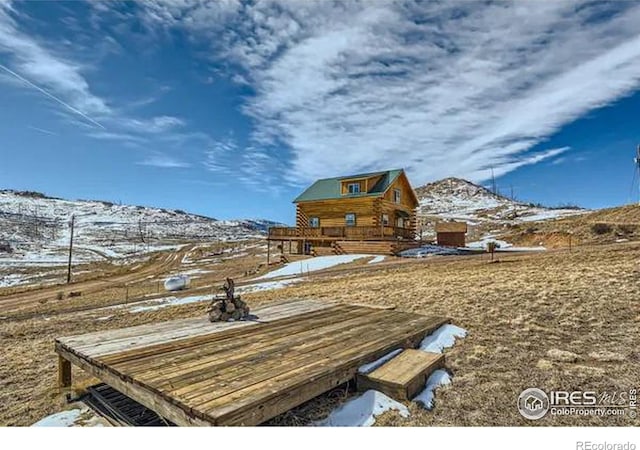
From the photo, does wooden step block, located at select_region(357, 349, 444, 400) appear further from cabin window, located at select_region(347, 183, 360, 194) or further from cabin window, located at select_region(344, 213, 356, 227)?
cabin window, located at select_region(347, 183, 360, 194)

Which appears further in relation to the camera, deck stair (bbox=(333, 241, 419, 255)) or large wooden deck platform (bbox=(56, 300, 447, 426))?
deck stair (bbox=(333, 241, 419, 255))

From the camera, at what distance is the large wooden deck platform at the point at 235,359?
2.62m

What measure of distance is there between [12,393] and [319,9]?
20.0 feet

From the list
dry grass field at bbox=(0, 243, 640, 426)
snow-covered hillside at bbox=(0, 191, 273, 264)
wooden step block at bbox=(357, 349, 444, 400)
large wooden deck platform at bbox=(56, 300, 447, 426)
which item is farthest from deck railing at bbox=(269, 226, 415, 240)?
snow-covered hillside at bbox=(0, 191, 273, 264)

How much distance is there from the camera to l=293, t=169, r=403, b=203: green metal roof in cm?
2447

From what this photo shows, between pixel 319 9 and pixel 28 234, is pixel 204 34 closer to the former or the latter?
pixel 319 9

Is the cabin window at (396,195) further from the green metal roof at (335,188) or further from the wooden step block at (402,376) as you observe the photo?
the wooden step block at (402,376)

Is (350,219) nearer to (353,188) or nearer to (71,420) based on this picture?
(353,188)

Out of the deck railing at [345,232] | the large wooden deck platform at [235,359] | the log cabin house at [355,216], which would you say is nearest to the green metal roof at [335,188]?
the log cabin house at [355,216]

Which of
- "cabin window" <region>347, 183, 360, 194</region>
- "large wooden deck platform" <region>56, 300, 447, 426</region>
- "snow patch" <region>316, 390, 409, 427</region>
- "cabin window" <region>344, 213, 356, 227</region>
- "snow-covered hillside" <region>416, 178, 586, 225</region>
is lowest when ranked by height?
"snow patch" <region>316, 390, 409, 427</region>

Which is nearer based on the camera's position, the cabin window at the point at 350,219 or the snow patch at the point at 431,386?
the snow patch at the point at 431,386

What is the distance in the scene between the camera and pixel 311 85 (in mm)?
5676

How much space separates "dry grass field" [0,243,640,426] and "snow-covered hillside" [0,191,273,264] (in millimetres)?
41235
